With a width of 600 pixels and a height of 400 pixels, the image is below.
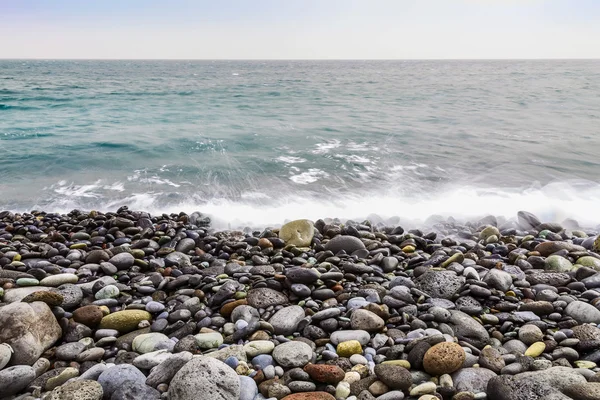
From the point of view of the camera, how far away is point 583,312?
361 centimetres

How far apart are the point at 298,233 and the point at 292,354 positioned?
2584 mm

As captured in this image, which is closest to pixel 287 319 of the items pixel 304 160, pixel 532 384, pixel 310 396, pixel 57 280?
pixel 310 396

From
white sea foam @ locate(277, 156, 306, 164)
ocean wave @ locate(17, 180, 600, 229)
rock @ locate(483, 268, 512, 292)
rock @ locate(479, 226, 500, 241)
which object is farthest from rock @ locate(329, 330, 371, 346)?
white sea foam @ locate(277, 156, 306, 164)

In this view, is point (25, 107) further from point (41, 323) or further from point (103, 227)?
point (41, 323)

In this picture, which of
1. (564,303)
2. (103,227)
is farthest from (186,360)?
(103,227)

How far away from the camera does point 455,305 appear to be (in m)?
3.84

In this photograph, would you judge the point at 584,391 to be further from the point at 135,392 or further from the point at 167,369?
the point at 135,392

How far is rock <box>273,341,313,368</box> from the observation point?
3049mm

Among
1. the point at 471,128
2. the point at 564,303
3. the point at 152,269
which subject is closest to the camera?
the point at 564,303

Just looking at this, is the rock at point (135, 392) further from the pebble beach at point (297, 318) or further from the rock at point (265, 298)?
the rock at point (265, 298)

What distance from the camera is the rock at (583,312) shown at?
356 cm

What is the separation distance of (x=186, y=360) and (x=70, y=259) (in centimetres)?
276

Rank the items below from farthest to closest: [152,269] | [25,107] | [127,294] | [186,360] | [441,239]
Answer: [25,107] < [441,239] < [152,269] < [127,294] < [186,360]

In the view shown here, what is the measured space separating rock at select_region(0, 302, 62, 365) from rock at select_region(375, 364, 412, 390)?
245 cm
